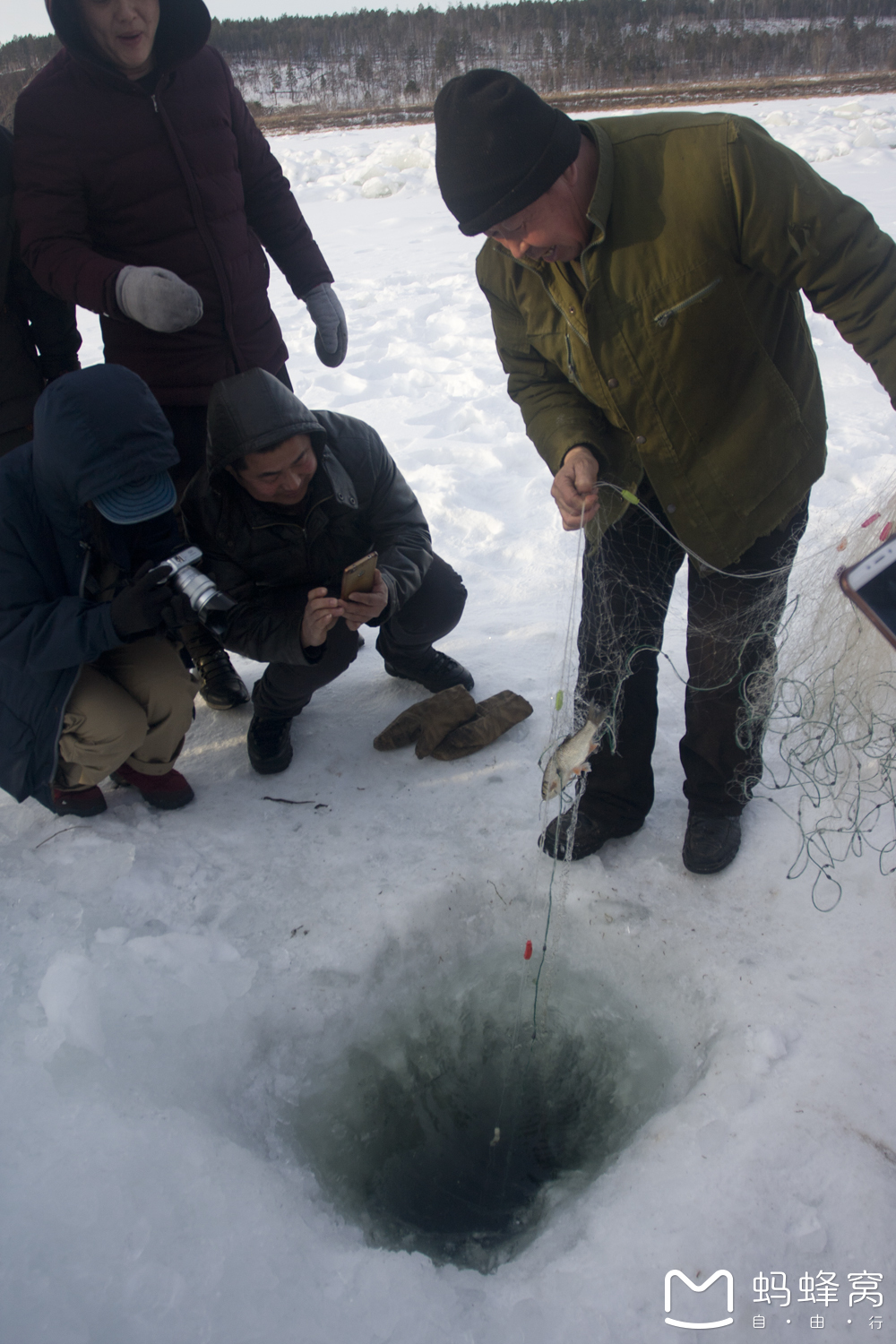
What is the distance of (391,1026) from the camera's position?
198cm

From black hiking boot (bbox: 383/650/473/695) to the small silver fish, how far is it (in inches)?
33.1

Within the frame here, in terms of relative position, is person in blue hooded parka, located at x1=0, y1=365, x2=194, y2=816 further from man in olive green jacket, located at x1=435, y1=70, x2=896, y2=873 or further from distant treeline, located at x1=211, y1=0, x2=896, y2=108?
distant treeline, located at x1=211, y1=0, x2=896, y2=108

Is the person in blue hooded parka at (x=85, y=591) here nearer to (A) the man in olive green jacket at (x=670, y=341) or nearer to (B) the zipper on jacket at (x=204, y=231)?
(B) the zipper on jacket at (x=204, y=231)

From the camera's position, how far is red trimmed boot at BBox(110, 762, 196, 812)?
2.41 metres

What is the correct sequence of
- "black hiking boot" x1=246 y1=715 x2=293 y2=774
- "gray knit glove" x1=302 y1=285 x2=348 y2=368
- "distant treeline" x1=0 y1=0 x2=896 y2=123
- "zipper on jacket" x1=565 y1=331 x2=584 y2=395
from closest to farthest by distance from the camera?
1. "zipper on jacket" x1=565 y1=331 x2=584 y2=395
2. "black hiking boot" x1=246 y1=715 x2=293 y2=774
3. "gray knit glove" x1=302 y1=285 x2=348 y2=368
4. "distant treeline" x1=0 y1=0 x2=896 y2=123

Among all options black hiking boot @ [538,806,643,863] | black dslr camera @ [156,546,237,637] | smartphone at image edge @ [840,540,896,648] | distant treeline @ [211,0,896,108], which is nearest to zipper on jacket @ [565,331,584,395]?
smartphone at image edge @ [840,540,896,648]

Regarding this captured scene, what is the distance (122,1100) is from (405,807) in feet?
3.46

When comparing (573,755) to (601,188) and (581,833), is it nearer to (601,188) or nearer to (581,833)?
(581,833)

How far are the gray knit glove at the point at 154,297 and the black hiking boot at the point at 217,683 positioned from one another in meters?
1.10

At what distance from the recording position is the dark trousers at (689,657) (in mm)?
1764

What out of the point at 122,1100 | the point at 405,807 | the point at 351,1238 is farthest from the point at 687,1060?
the point at 122,1100

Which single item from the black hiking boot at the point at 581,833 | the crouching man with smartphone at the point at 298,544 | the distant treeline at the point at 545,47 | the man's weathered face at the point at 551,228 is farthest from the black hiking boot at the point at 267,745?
the distant treeline at the point at 545,47

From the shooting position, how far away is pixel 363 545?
2.48 m

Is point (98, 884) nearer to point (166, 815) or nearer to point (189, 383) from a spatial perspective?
point (166, 815)
